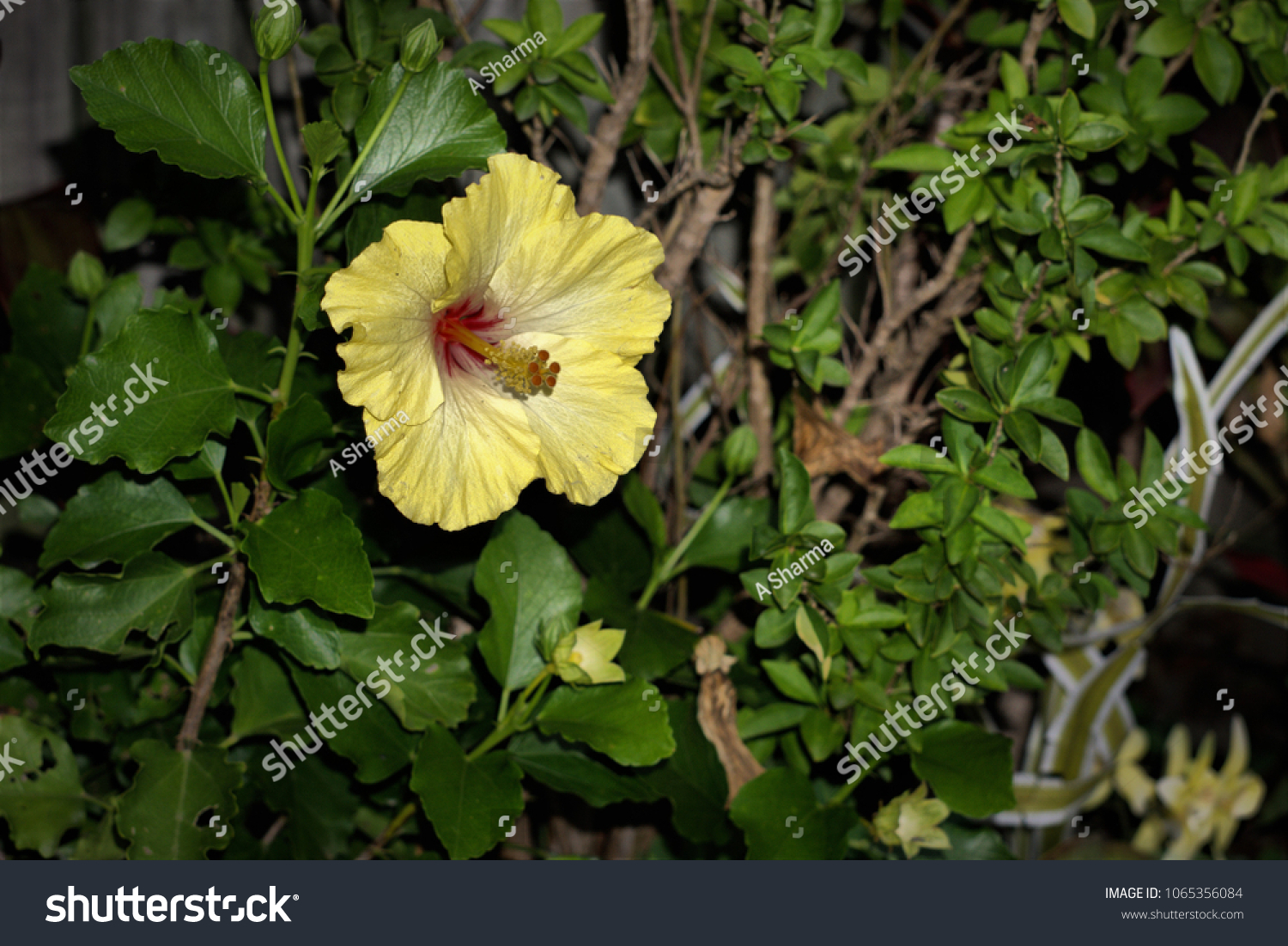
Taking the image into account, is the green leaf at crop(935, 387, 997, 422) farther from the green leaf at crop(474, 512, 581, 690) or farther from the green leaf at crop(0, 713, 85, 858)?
the green leaf at crop(0, 713, 85, 858)

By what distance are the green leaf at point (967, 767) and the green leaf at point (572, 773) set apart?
340 millimetres

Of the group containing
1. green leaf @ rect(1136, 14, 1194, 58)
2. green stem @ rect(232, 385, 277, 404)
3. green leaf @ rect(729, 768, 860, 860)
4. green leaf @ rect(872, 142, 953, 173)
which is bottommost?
green leaf @ rect(729, 768, 860, 860)

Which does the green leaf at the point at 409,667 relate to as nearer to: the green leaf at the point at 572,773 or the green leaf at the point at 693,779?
the green leaf at the point at 572,773

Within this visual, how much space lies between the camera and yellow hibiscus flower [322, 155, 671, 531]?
74 cm

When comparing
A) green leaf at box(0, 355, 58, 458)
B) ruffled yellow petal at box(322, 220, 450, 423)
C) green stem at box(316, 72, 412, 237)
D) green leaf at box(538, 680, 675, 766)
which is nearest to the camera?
ruffled yellow petal at box(322, 220, 450, 423)

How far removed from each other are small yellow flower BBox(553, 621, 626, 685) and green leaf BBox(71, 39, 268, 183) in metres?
0.54

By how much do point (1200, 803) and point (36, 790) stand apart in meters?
1.66

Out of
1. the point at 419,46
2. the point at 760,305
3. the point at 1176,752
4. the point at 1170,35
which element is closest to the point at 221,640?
the point at 419,46

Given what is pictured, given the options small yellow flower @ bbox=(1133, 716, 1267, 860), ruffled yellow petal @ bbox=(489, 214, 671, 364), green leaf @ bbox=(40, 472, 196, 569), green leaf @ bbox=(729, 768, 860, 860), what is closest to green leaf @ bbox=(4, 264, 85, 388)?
green leaf @ bbox=(40, 472, 196, 569)

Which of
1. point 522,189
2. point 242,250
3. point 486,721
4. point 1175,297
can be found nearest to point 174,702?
point 486,721

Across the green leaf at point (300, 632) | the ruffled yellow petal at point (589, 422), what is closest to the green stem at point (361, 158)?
the ruffled yellow petal at point (589, 422)

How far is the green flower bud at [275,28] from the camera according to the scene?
2.55ft

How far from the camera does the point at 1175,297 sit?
1077mm

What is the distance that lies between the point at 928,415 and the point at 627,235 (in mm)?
588
